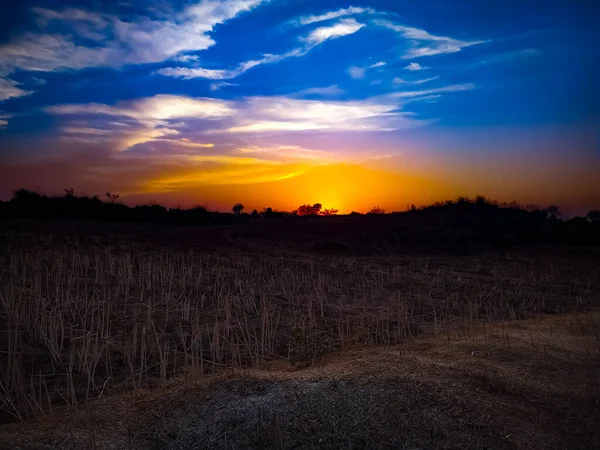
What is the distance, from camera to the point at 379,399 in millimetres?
3305

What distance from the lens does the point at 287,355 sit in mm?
5402

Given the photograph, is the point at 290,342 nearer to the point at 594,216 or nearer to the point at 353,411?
the point at 353,411

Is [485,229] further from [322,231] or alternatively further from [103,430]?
[103,430]

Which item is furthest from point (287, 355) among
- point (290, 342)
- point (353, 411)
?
point (353, 411)

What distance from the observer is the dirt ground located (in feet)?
9.98

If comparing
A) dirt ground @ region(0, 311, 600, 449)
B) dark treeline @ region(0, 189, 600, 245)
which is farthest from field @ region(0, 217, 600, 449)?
dark treeline @ region(0, 189, 600, 245)

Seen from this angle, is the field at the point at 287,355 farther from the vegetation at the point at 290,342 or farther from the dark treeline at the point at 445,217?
the dark treeline at the point at 445,217

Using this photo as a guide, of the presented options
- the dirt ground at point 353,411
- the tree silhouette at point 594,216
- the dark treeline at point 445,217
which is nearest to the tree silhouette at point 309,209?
the dark treeline at point 445,217

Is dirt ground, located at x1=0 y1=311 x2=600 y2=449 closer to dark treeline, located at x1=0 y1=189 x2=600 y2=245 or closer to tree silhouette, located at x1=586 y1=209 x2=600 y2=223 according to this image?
dark treeline, located at x1=0 y1=189 x2=600 y2=245

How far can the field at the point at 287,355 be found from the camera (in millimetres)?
3150

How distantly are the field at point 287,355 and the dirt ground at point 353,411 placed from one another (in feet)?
0.04

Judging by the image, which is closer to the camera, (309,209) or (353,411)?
(353,411)

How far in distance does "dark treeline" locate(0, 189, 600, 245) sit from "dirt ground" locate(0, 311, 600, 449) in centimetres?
1369

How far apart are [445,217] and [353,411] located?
17535 millimetres
